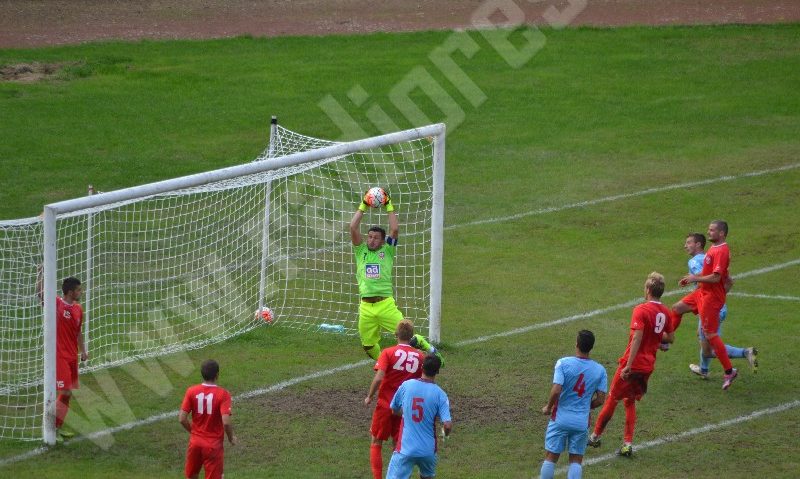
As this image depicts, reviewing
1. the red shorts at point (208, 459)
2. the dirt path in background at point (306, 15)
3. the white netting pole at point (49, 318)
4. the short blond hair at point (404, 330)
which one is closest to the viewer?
the red shorts at point (208, 459)

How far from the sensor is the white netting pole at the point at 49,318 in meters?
12.3

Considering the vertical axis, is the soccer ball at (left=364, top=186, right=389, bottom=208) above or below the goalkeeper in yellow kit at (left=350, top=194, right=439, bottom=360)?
above

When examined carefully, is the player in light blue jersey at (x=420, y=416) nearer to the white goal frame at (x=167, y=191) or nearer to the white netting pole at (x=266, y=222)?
the white goal frame at (x=167, y=191)

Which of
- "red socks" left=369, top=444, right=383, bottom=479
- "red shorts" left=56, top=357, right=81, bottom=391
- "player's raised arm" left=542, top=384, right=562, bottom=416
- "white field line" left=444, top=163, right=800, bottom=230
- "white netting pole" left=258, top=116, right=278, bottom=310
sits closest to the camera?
"player's raised arm" left=542, top=384, right=562, bottom=416

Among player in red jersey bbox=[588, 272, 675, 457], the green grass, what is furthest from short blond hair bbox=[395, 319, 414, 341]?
player in red jersey bbox=[588, 272, 675, 457]

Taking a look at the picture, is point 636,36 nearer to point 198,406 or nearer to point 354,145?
point 354,145

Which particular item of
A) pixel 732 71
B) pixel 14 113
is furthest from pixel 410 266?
pixel 732 71

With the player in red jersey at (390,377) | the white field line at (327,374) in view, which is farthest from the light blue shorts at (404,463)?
the white field line at (327,374)

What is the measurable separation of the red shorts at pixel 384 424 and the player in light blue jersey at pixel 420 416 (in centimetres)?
93

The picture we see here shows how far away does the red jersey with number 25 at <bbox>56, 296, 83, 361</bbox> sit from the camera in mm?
12688

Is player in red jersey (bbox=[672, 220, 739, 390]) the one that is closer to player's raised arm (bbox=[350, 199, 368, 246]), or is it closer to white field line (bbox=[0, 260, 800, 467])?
white field line (bbox=[0, 260, 800, 467])

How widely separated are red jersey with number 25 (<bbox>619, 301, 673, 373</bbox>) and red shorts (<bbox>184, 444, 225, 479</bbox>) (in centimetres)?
446

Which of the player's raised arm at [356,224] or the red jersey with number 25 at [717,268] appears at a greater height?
the player's raised arm at [356,224]

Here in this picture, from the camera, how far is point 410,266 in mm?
18344
